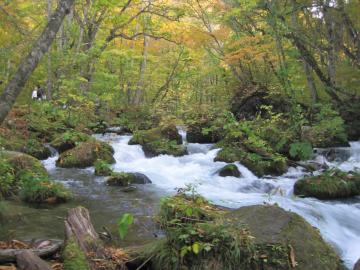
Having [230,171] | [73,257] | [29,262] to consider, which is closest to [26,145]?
[230,171]

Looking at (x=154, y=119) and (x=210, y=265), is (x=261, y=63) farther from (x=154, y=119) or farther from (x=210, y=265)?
(x=210, y=265)

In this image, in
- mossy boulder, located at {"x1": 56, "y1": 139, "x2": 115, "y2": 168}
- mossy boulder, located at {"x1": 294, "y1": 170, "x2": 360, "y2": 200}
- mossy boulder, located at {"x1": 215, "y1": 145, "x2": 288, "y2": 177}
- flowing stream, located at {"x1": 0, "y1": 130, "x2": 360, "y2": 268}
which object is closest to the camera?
flowing stream, located at {"x1": 0, "y1": 130, "x2": 360, "y2": 268}

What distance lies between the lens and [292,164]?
1141 cm

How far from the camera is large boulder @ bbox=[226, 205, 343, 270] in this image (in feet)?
13.7

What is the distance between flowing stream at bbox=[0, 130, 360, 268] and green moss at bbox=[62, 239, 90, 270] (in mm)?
1452

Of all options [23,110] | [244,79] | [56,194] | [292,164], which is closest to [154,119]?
[244,79]

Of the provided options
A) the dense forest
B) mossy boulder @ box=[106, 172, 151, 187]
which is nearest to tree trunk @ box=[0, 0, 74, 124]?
the dense forest

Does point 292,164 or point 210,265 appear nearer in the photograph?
point 210,265

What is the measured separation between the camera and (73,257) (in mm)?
3939

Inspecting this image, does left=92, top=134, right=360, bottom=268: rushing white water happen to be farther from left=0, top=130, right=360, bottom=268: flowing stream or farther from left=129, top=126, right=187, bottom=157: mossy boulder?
left=129, top=126, right=187, bottom=157: mossy boulder

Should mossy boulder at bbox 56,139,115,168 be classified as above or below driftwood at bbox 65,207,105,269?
above

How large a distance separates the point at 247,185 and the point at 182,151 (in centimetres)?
399

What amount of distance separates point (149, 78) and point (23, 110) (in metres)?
10.3

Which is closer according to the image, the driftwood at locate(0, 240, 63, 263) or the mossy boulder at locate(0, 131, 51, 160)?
the driftwood at locate(0, 240, 63, 263)
